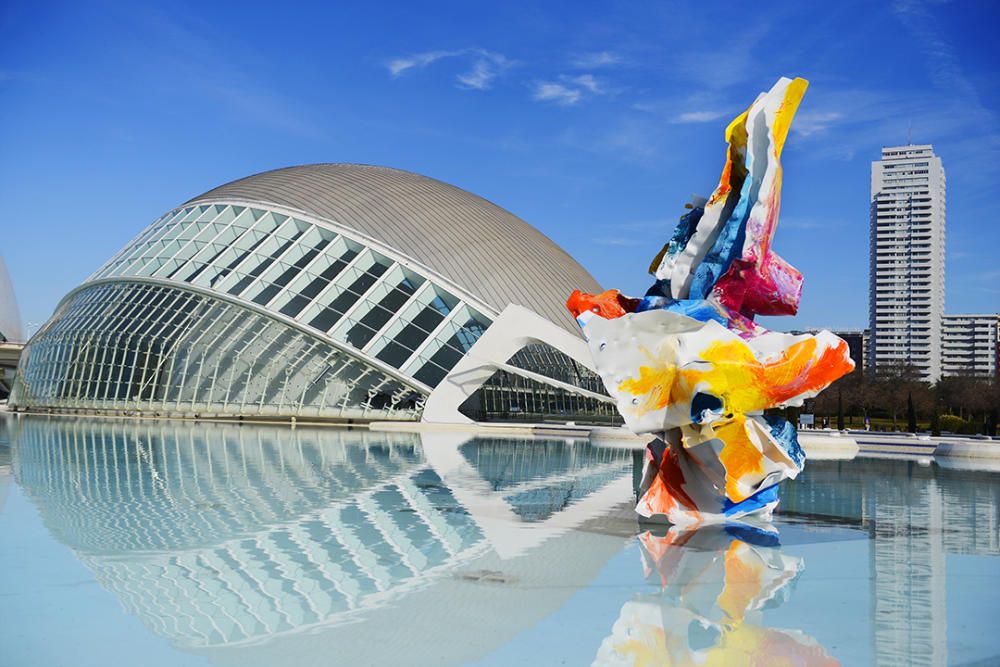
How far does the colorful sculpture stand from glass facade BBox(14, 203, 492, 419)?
21142mm

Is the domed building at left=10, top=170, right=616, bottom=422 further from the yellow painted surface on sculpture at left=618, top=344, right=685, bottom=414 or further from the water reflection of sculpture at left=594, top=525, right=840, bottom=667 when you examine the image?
the water reflection of sculpture at left=594, top=525, right=840, bottom=667

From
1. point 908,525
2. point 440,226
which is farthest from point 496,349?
point 908,525

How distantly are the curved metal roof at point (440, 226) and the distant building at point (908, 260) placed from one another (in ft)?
336

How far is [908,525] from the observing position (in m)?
12.1

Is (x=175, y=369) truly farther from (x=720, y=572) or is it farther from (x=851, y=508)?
(x=720, y=572)

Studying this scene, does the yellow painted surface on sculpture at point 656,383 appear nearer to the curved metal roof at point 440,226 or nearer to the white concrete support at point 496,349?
the white concrete support at point 496,349

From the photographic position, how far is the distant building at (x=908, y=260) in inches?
5212

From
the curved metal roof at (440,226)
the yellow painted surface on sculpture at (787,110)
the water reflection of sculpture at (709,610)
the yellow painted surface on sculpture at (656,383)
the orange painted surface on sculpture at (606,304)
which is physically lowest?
the water reflection of sculpture at (709,610)

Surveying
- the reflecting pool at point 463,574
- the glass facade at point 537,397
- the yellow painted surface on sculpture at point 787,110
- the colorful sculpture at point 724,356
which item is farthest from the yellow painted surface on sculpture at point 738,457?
the glass facade at point 537,397

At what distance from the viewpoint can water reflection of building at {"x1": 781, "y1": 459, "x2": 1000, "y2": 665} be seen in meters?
6.91

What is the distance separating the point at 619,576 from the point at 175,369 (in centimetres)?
2955

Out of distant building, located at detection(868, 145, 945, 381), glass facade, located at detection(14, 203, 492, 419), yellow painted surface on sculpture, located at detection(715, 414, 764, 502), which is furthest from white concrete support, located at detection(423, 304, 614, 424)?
distant building, located at detection(868, 145, 945, 381)

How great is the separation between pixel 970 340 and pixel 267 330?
425 ft

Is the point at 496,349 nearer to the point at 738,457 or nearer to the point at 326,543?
the point at 738,457
